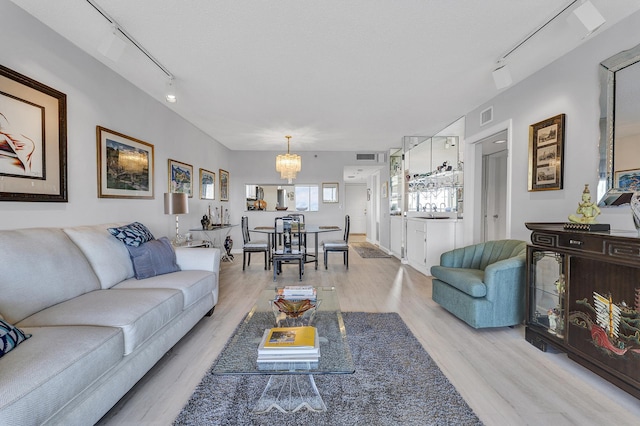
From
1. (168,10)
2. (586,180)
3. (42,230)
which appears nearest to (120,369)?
(42,230)

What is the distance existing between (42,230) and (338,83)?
307cm

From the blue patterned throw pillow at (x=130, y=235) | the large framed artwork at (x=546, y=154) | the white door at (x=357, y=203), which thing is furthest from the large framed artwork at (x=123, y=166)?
the white door at (x=357, y=203)

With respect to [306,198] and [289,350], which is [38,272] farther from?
[306,198]

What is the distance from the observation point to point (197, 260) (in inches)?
116

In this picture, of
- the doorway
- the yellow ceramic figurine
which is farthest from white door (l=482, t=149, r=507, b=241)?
the yellow ceramic figurine

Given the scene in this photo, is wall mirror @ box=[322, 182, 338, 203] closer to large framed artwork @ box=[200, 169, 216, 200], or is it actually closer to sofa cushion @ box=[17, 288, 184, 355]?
large framed artwork @ box=[200, 169, 216, 200]

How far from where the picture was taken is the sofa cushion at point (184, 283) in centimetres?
234

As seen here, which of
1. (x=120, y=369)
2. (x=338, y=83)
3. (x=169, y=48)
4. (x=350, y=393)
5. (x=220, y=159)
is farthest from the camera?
(x=220, y=159)

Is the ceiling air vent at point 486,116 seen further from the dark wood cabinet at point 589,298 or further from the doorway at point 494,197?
the doorway at point 494,197

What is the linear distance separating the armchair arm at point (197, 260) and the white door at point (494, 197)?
5684 millimetres

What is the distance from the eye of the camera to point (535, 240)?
2373mm

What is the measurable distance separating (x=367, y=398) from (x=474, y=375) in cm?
80

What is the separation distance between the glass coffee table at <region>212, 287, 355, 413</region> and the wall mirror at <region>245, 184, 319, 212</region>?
530cm

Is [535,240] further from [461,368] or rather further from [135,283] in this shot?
[135,283]
